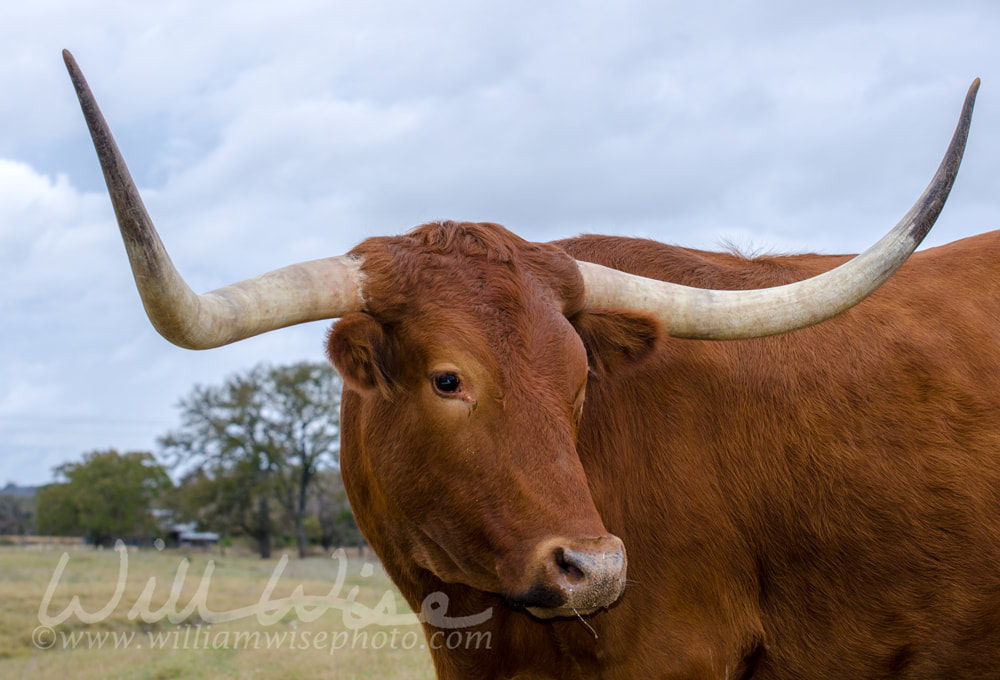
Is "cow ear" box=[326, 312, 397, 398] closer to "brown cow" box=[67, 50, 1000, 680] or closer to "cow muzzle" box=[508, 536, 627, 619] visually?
"brown cow" box=[67, 50, 1000, 680]

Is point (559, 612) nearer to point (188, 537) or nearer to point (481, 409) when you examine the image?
point (481, 409)

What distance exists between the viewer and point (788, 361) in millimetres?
4078

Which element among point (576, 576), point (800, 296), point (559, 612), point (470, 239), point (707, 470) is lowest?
point (559, 612)

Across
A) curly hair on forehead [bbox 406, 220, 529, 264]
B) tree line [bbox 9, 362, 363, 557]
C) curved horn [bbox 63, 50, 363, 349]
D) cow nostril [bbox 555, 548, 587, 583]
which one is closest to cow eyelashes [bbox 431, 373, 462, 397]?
curved horn [bbox 63, 50, 363, 349]

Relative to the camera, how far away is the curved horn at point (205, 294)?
2469 mm

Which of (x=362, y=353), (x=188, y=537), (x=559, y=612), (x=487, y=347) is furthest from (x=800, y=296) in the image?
(x=188, y=537)

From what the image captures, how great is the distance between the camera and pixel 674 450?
12.5 ft

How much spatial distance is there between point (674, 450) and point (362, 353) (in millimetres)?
1490

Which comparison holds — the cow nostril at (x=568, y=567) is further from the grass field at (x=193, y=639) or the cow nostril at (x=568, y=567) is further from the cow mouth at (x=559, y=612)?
the grass field at (x=193, y=639)

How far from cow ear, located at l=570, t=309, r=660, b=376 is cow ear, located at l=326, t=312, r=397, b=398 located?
0.91m

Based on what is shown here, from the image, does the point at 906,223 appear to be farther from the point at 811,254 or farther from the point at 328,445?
the point at 328,445

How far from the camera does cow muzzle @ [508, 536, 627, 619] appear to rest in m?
2.78

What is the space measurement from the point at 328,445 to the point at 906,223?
48.3 metres

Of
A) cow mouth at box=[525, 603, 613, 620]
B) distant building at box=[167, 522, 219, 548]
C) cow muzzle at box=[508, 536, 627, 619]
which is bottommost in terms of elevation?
distant building at box=[167, 522, 219, 548]
